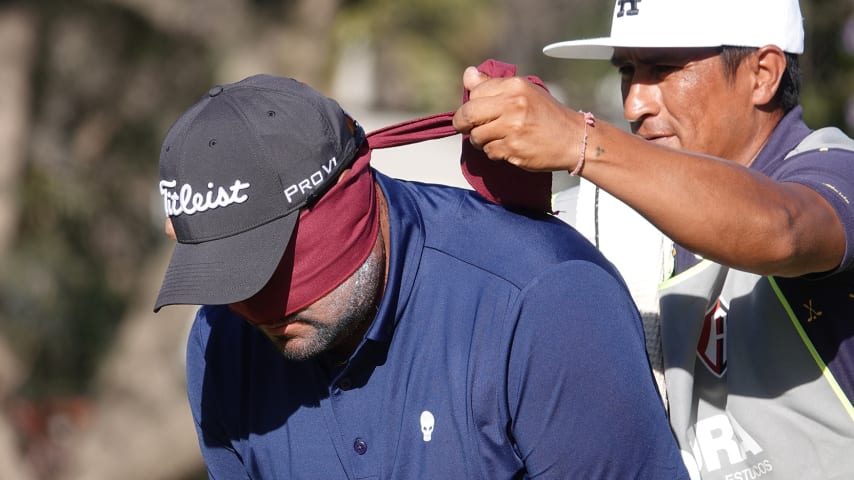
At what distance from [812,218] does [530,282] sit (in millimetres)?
584

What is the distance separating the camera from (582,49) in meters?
3.44

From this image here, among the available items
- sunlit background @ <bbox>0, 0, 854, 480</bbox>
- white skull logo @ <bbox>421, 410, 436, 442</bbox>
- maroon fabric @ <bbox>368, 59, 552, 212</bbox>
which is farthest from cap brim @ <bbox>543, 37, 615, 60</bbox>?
sunlit background @ <bbox>0, 0, 854, 480</bbox>

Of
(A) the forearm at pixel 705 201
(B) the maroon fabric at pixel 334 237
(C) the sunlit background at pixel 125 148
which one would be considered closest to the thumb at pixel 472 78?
(B) the maroon fabric at pixel 334 237

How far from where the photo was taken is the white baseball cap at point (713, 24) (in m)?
2.99

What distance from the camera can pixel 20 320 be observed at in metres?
11.0

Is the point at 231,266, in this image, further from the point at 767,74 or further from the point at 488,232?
the point at 767,74

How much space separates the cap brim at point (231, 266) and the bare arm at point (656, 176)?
0.46 m

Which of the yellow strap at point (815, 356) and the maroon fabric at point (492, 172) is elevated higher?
the maroon fabric at point (492, 172)

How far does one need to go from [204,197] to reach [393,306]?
476 millimetres

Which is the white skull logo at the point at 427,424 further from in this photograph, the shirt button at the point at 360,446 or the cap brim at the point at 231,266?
the cap brim at the point at 231,266

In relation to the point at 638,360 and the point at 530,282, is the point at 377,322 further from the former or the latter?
the point at 638,360

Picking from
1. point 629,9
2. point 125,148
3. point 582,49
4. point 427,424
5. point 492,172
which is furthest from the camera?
point 125,148

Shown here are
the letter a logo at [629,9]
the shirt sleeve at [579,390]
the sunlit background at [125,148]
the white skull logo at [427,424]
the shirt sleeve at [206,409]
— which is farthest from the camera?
the sunlit background at [125,148]


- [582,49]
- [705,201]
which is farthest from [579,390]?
[582,49]
